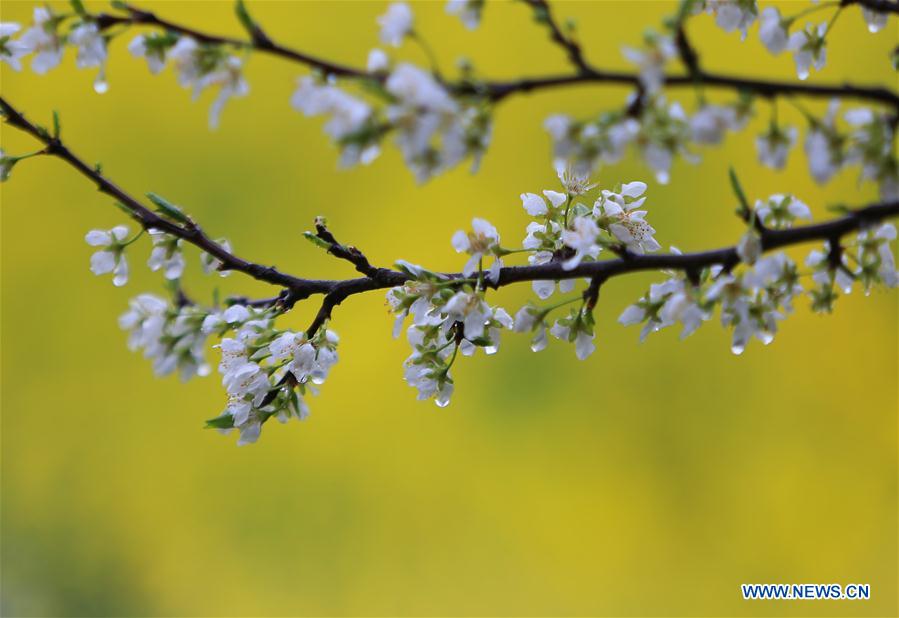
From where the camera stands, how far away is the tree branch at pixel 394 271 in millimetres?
467

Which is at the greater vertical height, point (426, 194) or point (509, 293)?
point (426, 194)

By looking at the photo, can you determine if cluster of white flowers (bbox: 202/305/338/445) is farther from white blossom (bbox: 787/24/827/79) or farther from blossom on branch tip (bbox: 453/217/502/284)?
white blossom (bbox: 787/24/827/79)

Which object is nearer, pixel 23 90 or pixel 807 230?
pixel 807 230

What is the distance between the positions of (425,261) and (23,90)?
1.04 m

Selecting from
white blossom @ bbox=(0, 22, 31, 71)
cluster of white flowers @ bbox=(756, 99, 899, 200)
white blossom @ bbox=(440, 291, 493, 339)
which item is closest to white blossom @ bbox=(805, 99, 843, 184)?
cluster of white flowers @ bbox=(756, 99, 899, 200)

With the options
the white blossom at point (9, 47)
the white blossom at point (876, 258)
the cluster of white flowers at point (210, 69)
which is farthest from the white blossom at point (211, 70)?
the white blossom at point (876, 258)

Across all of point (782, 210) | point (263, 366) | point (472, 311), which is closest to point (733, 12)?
point (782, 210)

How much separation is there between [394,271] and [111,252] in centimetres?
19

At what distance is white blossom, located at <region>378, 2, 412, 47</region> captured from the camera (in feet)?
1.36

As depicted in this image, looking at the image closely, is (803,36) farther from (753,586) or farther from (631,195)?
(753,586)

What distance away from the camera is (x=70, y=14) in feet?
1.55

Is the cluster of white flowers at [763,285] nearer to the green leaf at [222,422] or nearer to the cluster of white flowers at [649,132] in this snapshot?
the cluster of white flowers at [649,132]

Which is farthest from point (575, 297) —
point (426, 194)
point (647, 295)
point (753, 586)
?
point (426, 194)

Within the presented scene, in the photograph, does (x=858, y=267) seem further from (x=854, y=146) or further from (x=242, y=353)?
(x=242, y=353)
